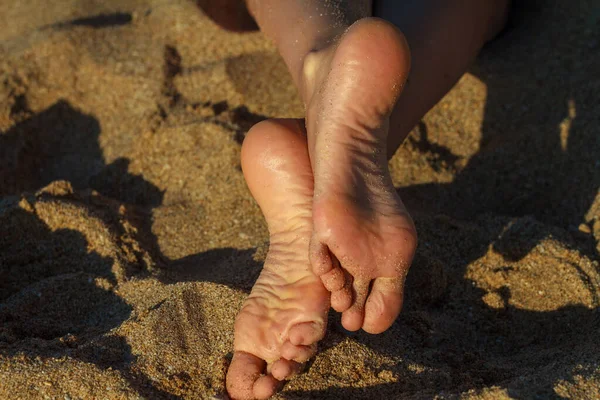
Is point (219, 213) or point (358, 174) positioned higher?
point (358, 174)

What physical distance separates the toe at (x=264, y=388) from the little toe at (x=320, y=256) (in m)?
0.24

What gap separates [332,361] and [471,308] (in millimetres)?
445

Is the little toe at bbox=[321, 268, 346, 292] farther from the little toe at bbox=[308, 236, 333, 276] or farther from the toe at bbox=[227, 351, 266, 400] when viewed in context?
the toe at bbox=[227, 351, 266, 400]

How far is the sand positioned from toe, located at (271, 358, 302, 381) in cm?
5

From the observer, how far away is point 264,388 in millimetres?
1353

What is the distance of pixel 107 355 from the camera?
4.75ft

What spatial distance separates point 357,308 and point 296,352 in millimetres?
149

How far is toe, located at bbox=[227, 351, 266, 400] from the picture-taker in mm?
1362

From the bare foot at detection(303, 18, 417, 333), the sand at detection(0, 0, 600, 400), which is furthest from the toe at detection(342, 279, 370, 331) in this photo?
the sand at detection(0, 0, 600, 400)

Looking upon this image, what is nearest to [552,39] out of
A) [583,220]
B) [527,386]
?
[583,220]

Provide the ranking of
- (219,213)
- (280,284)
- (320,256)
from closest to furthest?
(320,256) < (280,284) < (219,213)

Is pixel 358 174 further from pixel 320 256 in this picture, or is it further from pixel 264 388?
pixel 264 388

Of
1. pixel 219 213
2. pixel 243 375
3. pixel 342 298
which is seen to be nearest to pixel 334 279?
pixel 342 298

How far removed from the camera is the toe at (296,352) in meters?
1.37
